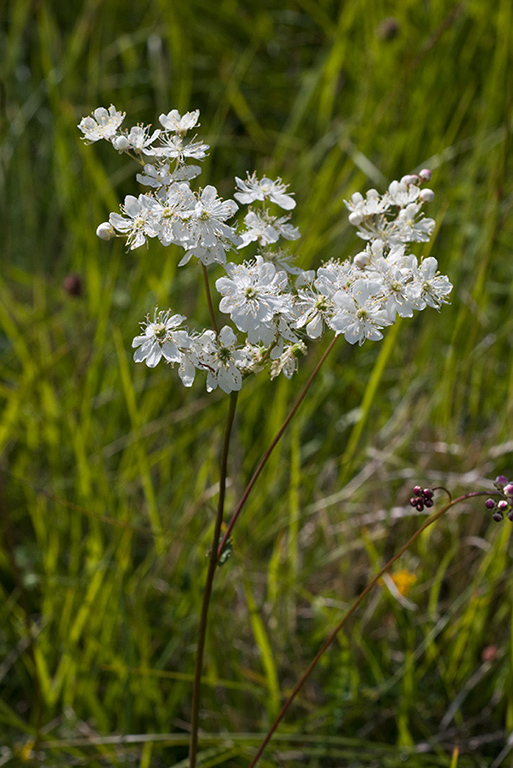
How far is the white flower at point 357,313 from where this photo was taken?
1.35m

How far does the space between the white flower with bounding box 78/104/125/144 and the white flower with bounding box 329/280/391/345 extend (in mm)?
673

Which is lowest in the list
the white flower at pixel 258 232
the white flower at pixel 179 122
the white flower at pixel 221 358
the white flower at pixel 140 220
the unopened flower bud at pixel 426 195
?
the white flower at pixel 221 358

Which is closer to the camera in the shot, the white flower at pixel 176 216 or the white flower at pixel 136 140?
the white flower at pixel 176 216

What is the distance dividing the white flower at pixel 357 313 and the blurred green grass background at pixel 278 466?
38.3 inches

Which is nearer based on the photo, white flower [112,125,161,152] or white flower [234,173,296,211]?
white flower [112,125,161,152]

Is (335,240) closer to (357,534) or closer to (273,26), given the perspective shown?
(357,534)

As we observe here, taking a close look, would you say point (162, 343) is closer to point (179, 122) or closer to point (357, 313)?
point (357, 313)

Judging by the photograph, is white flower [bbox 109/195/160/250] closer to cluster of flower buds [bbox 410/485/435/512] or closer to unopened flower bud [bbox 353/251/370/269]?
unopened flower bud [bbox 353/251/370/269]

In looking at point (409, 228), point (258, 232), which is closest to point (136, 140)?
point (258, 232)

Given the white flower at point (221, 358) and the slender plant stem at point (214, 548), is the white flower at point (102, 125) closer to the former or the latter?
the white flower at point (221, 358)

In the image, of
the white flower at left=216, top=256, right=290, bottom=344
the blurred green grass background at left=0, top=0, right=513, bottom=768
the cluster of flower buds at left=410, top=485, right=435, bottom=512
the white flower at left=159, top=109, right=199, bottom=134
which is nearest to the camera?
the white flower at left=216, top=256, right=290, bottom=344

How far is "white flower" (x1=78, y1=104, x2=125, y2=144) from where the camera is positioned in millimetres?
1591

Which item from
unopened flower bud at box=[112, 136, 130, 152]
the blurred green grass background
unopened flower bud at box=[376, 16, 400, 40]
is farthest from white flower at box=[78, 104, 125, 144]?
unopened flower bud at box=[376, 16, 400, 40]

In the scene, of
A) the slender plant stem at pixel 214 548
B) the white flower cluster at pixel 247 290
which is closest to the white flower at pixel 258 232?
the white flower cluster at pixel 247 290
